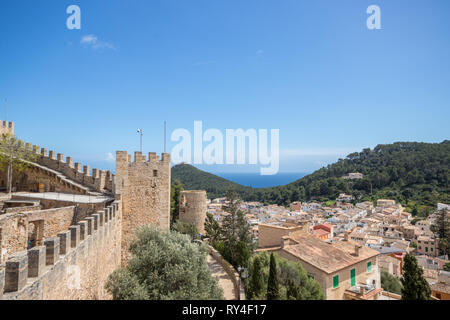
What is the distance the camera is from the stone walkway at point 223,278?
11994mm

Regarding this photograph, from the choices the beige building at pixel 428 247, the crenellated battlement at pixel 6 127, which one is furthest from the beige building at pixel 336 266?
the beige building at pixel 428 247

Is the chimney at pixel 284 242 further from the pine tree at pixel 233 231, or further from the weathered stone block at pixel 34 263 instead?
the weathered stone block at pixel 34 263

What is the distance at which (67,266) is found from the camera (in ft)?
18.1

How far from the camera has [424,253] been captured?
45.2m

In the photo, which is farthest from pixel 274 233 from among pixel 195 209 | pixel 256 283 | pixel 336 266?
pixel 256 283

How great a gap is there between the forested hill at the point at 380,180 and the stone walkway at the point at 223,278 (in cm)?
6497

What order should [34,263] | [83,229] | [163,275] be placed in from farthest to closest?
[163,275] → [83,229] → [34,263]

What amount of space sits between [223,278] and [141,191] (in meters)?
6.20

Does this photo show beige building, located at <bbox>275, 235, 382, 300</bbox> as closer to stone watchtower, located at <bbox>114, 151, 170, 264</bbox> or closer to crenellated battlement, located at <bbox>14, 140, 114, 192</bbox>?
stone watchtower, located at <bbox>114, 151, 170, 264</bbox>

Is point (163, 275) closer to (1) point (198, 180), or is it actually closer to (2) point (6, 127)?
(2) point (6, 127)

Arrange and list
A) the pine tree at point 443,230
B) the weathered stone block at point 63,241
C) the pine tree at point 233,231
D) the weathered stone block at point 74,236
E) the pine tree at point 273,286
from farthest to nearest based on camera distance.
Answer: the pine tree at point 443,230 < the pine tree at point 233,231 < the pine tree at point 273,286 < the weathered stone block at point 74,236 < the weathered stone block at point 63,241
